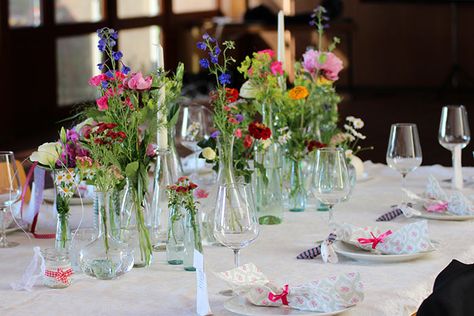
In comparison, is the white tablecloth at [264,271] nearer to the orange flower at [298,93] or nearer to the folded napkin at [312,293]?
the folded napkin at [312,293]

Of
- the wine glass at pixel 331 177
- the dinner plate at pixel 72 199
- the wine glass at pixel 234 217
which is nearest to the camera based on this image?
the wine glass at pixel 234 217

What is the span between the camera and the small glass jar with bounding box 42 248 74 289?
1925mm

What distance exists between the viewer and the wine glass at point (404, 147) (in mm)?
2600

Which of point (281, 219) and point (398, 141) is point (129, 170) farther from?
point (398, 141)

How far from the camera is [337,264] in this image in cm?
207

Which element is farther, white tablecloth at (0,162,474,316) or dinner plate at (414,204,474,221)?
dinner plate at (414,204,474,221)

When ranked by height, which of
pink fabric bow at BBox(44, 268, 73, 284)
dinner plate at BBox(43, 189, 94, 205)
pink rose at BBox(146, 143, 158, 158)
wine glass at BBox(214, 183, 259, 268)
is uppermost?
pink rose at BBox(146, 143, 158, 158)

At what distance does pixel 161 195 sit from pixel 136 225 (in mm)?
210

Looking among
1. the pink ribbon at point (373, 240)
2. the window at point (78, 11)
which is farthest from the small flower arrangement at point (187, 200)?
the window at point (78, 11)

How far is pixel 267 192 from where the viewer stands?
2.50 meters

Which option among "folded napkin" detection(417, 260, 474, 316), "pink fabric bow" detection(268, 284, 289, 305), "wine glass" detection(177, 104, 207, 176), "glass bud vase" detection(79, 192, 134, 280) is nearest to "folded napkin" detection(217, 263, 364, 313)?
"pink fabric bow" detection(268, 284, 289, 305)

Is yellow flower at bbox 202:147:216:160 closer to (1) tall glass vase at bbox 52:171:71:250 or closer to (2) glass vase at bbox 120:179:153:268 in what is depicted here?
(2) glass vase at bbox 120:179:153:268

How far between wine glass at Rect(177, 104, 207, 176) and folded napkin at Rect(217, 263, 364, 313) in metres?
1.13

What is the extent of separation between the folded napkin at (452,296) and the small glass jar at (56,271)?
706 millimetres
